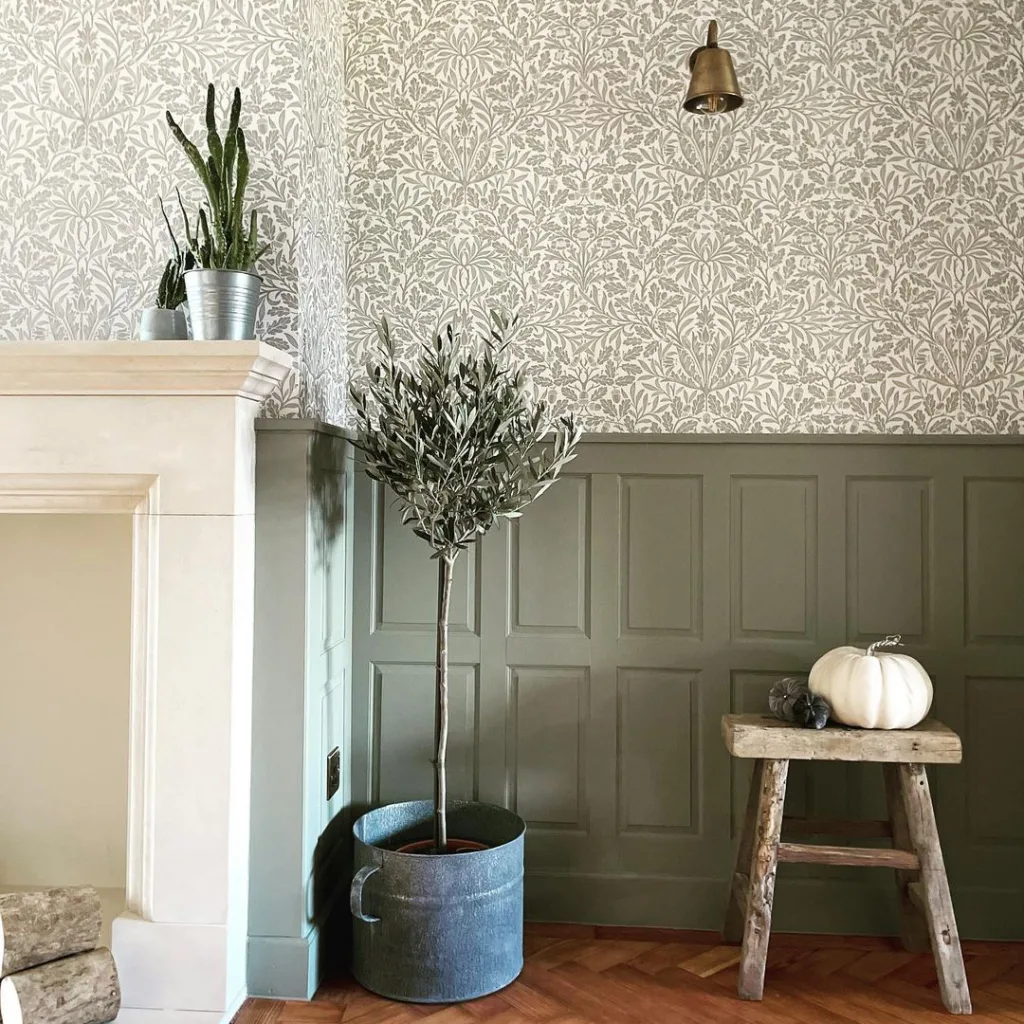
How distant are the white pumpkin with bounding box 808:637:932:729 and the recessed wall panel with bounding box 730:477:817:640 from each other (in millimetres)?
337

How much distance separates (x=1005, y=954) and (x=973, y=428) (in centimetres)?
143

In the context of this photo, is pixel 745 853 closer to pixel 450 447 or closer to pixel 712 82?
pixel 450 447

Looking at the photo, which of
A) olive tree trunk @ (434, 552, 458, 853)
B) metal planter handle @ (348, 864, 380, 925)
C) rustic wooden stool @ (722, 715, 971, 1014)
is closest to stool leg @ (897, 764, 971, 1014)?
rustic wooden stool @ (722, 715, 971, 1014)

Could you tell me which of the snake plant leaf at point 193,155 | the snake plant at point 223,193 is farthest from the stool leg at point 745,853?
the snake plant leaf at point 193,155

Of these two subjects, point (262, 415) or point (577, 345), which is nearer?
point (262, 415)

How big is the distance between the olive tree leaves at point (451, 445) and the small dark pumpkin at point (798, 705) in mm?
809

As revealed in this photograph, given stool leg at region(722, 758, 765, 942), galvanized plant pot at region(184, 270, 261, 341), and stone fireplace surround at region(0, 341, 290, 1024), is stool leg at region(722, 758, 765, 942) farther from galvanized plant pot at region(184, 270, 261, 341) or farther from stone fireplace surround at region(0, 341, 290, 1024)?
galvanized plant pot at region(184, 270, 261, 341)

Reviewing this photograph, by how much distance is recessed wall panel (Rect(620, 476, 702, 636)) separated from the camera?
9.15 feet

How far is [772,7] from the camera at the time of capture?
2785 millimetres

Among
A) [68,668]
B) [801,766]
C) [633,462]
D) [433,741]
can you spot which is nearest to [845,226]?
[633,462]

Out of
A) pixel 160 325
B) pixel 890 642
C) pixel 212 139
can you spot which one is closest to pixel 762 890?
pixel 890 642

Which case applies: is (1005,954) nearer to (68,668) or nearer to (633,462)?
(633,462)

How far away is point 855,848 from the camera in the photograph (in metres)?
2.39

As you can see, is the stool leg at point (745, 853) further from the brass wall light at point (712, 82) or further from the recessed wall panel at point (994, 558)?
the brass wall light at point (712, 82)
